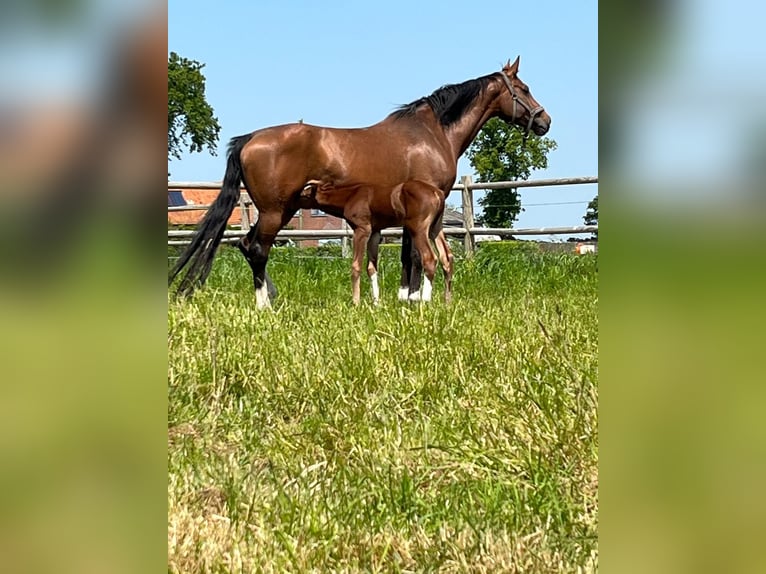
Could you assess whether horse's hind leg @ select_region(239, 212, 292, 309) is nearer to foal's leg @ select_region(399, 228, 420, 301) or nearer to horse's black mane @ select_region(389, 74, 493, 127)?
foal's leg @ select_region(399, 228, 420, 301)

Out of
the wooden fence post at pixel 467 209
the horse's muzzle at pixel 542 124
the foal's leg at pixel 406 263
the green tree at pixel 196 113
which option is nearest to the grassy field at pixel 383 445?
the foal's leg at pixel 406 263

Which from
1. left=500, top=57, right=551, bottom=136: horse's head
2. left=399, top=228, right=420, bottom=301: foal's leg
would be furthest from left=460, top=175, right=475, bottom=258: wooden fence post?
left=399, top=228, right=420, bottom=301: foal's leg

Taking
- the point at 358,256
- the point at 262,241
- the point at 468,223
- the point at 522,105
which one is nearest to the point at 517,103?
the point at 522,105

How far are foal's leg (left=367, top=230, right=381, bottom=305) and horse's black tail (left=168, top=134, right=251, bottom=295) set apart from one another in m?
1.19

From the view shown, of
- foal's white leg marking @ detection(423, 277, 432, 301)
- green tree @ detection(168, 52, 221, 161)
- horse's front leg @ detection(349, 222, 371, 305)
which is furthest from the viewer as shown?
green tree @ detection(168, 52, 221, 161)

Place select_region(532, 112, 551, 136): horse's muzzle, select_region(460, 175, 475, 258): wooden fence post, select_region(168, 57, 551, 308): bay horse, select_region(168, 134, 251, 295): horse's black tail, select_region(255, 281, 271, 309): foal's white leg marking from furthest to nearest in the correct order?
1. select_region(460, 175, 475, 258): wooden fence post
2. select_region(532, 112, 551, 136): horse's muzzle
3. select_region(168, 57, 551, 308): bay horse
4. select_region(255, 281, 271, 309): foal's white leg marking
5. select_region(168, 134, 251, 295): horse's black tail

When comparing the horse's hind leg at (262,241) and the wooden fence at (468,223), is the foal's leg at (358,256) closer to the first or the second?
the horse's hind leg at (262,241)

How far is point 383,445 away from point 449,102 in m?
5.44

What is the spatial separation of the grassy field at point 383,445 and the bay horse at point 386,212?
7.07 ft

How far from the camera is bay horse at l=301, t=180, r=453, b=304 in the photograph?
5.68 m

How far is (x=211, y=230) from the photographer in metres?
5.63

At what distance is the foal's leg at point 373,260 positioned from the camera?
19.5ft

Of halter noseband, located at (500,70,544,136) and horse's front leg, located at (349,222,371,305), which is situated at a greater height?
halter noseband, located at (500,70,544,136)
